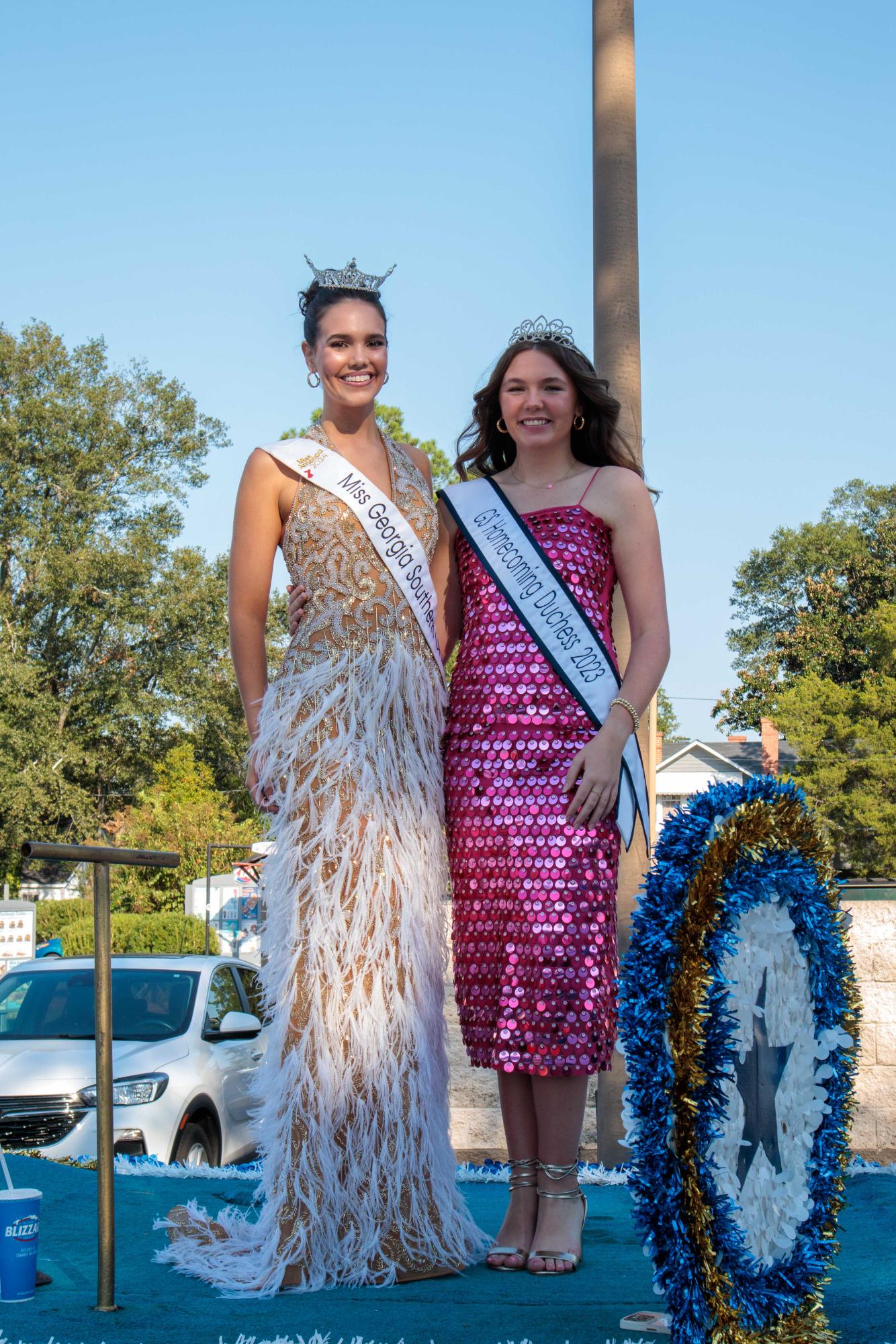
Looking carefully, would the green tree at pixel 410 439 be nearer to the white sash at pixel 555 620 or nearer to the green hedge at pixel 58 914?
the green hedge at pixel 58 914

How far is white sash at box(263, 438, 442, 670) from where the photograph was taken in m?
2.69

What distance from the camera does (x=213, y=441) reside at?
33.4 metres

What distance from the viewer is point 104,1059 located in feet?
7.20

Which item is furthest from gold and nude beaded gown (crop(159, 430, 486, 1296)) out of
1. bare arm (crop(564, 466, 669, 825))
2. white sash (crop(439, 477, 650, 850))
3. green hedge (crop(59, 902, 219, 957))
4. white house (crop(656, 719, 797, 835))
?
white house (crop(656, 719, 797, 835))

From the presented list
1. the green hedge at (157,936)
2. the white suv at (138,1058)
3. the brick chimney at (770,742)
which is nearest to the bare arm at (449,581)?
the white suv at (138,1058)

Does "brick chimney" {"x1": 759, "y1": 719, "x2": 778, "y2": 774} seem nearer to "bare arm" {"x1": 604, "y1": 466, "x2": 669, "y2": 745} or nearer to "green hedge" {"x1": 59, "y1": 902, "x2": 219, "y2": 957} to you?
"green hedge" {"x1": 59, "y1": 902, "x2": 219, "y2": 957}

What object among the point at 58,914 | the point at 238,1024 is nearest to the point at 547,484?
the point at 238,1024

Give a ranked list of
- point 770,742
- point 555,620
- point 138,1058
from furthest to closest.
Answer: point 770,742 → point 138,1058 → point 555,620

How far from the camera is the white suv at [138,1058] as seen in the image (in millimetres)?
5344

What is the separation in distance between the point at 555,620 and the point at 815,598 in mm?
46786

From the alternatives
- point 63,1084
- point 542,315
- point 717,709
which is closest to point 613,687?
point 542,315

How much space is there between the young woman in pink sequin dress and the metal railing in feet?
2.09

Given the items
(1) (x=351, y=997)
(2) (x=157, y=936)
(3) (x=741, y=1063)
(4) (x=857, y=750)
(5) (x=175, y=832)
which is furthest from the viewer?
(4) (x=857, y=750)

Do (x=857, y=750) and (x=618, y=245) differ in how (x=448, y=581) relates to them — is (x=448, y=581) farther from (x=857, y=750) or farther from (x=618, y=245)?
(x=857, y=750)
